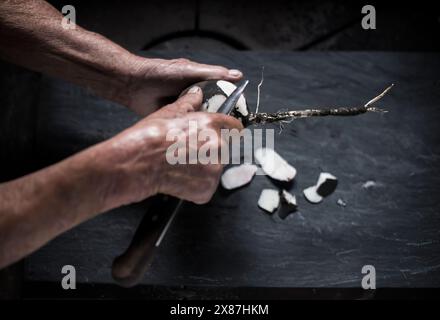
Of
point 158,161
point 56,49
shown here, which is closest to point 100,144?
point 158,161

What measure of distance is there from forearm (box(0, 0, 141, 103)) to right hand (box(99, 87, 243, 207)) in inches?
9.5

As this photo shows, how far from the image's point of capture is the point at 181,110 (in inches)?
35.5

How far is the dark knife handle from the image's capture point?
84cm

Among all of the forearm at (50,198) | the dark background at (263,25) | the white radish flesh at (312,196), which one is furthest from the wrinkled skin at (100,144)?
the dark background at (263,25)

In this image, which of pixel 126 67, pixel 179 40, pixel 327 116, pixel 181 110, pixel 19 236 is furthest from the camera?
pixel 179 40

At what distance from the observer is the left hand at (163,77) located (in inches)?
42.0

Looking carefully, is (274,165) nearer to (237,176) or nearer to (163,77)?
(237,176)

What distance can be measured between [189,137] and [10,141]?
596 millimetres

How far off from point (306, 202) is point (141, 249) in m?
0.46

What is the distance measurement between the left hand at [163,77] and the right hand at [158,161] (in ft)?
0.44

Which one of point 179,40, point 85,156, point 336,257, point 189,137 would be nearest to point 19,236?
point 85,156

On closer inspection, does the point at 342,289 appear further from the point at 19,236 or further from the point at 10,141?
the point at 10,141

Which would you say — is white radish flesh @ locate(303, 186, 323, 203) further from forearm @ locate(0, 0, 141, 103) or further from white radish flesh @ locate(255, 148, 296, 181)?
forearm @ locate(0, 0, 141, 103)

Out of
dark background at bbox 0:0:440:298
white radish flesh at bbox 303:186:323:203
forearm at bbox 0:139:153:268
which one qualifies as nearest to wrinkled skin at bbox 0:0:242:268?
forearm at bbox 0:139:153:268
